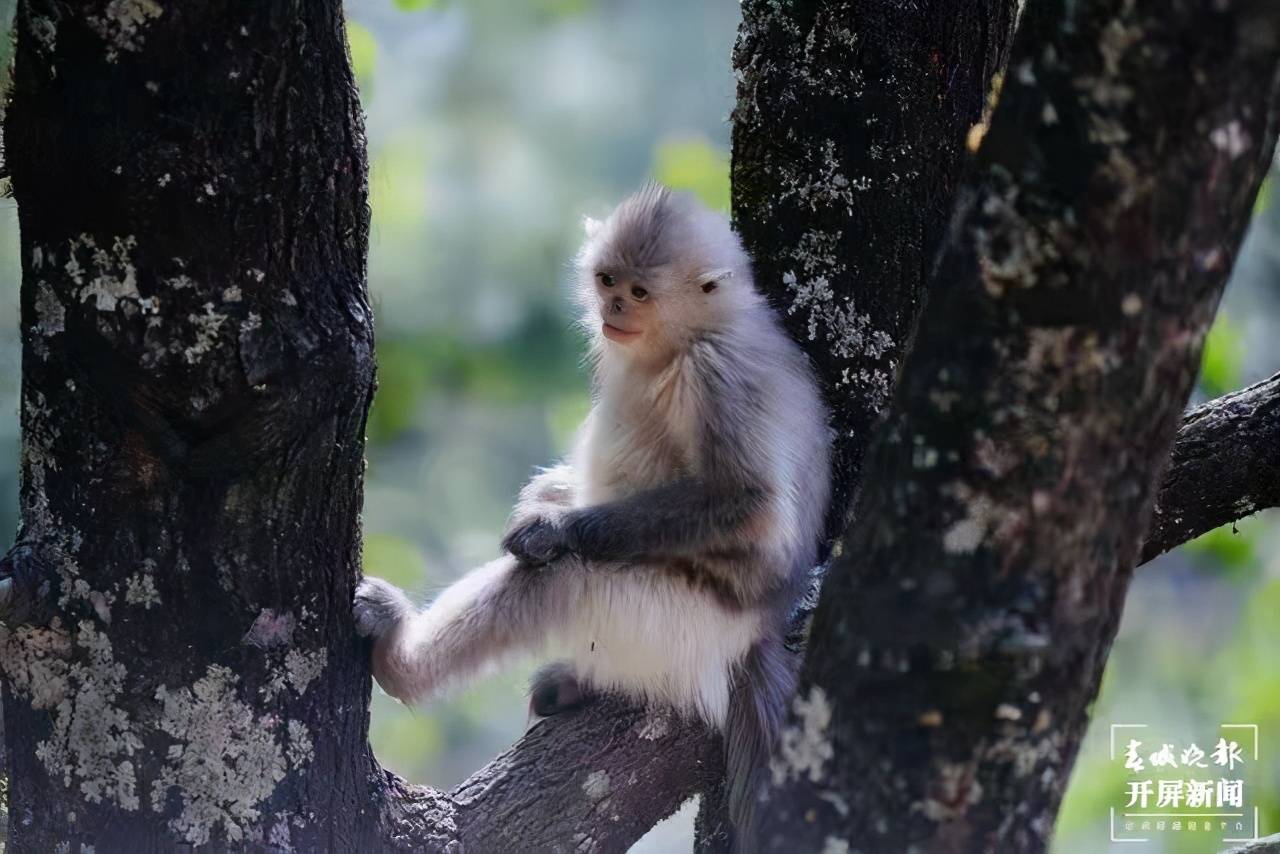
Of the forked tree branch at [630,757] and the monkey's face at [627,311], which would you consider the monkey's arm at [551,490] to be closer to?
the monkey's face at [627,311]

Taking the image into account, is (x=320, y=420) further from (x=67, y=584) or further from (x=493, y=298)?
(x=493, y=298)

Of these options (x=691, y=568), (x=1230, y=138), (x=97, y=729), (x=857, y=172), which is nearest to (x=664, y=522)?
(x=691, y=568)

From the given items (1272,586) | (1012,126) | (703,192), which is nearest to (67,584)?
(1012,126)

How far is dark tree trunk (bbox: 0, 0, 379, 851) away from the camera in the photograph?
2467 mm

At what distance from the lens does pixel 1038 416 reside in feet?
Result: 6.28

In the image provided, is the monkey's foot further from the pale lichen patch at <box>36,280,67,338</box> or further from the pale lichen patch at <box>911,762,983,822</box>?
the pale lichen patch at <box>911,762,983,822</box>

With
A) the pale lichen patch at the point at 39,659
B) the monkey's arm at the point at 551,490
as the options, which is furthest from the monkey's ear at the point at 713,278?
the pale lichen patch at the point at 39,659

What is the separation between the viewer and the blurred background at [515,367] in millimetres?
7625

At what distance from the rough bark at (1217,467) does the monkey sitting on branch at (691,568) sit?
94 centimetres

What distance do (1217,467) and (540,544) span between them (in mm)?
1859

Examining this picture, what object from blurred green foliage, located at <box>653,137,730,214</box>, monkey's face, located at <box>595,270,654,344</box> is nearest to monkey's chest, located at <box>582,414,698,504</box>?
monkey's face, located at <box>595,270,654,344</box>

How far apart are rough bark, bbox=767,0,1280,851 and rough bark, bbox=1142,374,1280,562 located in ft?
6.20

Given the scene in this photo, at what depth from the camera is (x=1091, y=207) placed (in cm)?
187

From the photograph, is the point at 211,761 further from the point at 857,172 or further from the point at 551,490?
the point at 857,172
